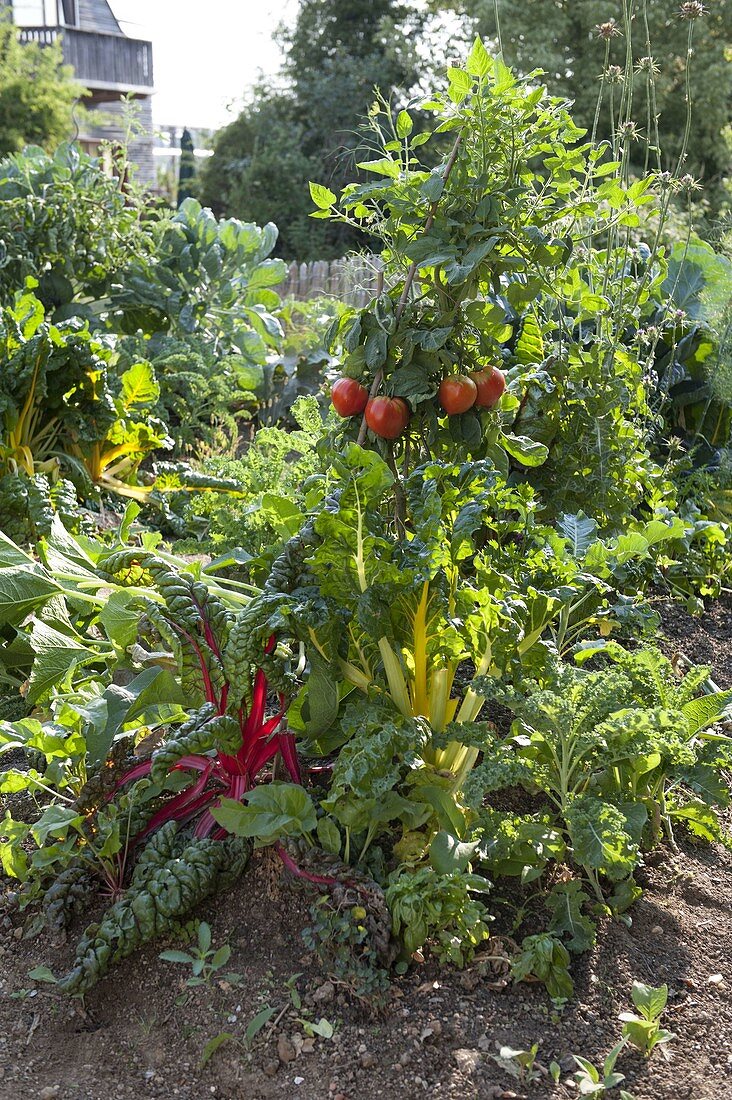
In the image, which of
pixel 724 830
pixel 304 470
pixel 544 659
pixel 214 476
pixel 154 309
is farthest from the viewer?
pixel 154 309

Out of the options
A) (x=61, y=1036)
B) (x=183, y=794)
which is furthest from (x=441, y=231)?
(x=61, y=1036)

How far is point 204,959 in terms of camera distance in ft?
6.03

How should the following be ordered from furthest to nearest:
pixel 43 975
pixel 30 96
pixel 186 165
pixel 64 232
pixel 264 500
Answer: pixel 186 165
pixel 30 96
pixel 64 232
pixel 264 500
pixel 43 975

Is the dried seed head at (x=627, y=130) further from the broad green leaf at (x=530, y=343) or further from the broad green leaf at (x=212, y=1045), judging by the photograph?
the broad green leaf at (x=212, y=1045)

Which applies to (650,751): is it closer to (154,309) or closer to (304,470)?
(304,470)

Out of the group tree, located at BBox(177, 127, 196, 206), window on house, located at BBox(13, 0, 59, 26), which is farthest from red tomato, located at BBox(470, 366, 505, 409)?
window on house, located at BBox(13, 0, 59, 26)

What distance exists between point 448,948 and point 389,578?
71cm

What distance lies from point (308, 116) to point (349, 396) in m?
15.8

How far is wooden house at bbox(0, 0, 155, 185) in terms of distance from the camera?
22328mm

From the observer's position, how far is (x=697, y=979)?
1853 millimetres

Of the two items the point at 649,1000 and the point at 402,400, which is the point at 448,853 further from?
the point at 402,400

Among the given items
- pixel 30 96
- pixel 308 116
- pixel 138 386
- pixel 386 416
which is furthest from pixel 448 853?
pixel 30 96

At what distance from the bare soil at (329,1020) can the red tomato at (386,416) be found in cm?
100

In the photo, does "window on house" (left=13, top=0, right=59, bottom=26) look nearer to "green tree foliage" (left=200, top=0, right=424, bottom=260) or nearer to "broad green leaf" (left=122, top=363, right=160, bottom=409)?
"green tree foliage" (left=200, top=0, right=424, bottom=260)
